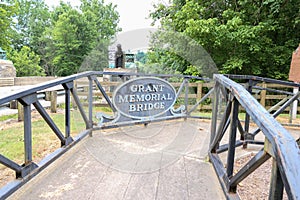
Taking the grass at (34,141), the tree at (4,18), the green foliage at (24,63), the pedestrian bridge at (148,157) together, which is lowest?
the grass at (34,141)

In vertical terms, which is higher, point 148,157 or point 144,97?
point 144,97

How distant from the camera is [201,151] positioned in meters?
2.42

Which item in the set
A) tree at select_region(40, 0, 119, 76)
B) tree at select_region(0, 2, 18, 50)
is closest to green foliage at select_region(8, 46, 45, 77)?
tree at select_region(40, 0, 119, 76)

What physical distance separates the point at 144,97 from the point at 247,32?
183 inches

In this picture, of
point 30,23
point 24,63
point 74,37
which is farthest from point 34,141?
point 30,23

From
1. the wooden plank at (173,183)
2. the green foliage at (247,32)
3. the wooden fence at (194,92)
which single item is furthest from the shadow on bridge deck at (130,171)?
the green foliage at (247,32)

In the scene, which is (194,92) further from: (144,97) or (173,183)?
(173,183)

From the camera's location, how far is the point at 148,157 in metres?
2.22

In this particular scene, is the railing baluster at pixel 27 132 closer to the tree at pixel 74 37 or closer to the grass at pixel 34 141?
the grass at pixel 34 141

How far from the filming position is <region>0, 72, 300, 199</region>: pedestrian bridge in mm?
842

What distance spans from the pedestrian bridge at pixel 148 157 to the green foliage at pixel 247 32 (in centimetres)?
428

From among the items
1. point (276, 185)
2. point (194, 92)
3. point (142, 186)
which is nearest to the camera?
point (276, 185)

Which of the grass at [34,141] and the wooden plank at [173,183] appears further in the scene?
the grass at [34,141]

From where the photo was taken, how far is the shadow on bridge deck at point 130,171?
1.55 meters
